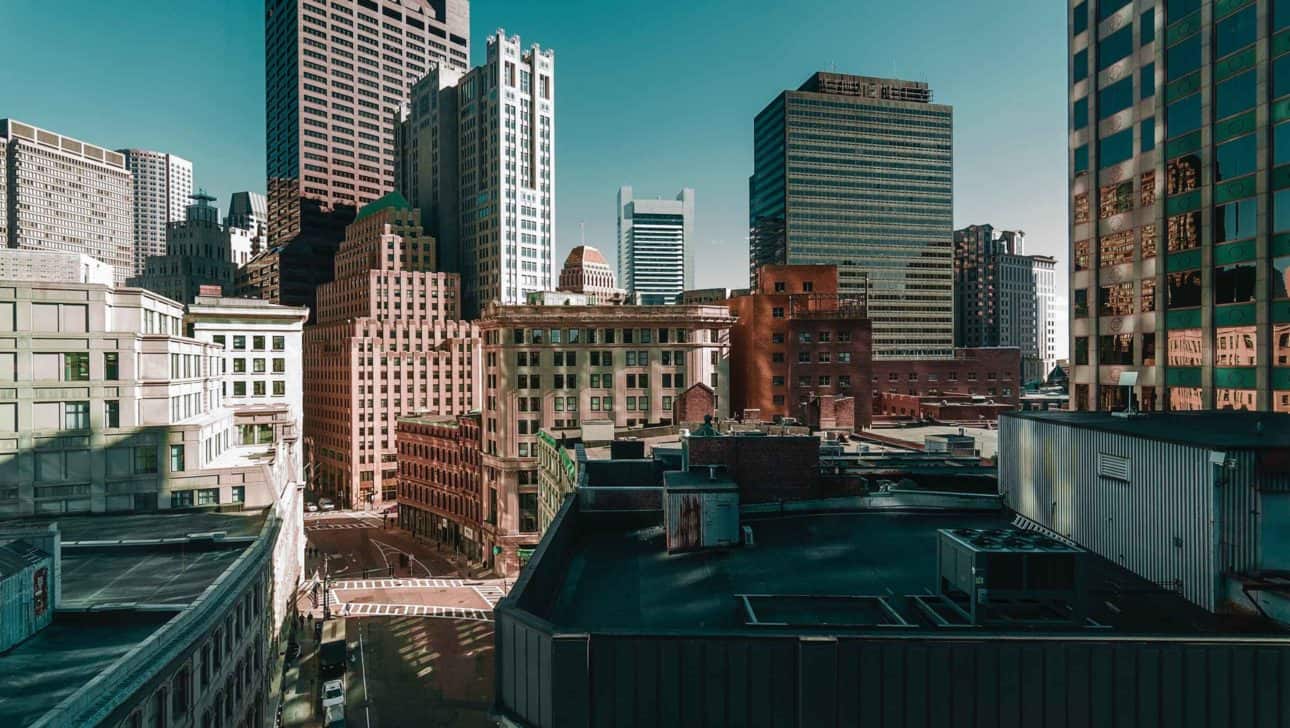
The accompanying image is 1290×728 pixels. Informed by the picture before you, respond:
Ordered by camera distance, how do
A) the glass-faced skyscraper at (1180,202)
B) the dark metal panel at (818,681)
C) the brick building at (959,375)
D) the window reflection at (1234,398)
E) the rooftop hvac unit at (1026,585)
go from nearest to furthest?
the dark metal panel at (818,681), the rooftop hvac unit at (1026,585), the glass-faced skyscraper at (1180,202), the window reflection at (1234,398), the brick building at (959,375)

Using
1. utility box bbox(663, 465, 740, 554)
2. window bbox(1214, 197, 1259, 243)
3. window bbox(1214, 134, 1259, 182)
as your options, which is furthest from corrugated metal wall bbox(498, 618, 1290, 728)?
window bbox(1214, 134, 1259, 182)

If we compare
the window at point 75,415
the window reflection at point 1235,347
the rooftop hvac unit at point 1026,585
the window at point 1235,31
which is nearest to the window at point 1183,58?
the window at point 1235,31

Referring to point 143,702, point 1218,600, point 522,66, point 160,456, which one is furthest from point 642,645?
point 522,66

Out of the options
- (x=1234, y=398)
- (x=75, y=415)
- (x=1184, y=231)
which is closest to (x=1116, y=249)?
(x=1184, y=231)

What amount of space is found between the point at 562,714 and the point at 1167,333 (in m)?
45.3

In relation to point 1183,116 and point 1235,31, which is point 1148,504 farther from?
point 1235,31

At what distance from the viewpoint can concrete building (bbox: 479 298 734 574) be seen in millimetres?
91125

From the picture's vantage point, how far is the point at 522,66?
546ft

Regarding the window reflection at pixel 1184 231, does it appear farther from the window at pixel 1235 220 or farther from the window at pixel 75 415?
the window at pixel 75 415

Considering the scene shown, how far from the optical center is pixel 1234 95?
40219 mm

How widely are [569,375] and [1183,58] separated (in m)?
66.6

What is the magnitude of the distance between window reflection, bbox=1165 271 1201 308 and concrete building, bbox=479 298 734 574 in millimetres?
54908

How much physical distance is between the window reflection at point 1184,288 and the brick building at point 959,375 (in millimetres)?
85705

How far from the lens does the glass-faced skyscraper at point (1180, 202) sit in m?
38.3
